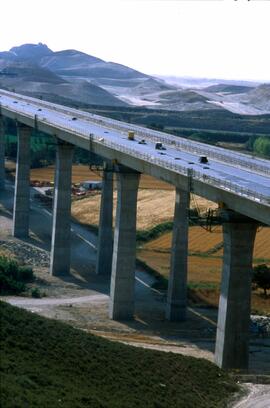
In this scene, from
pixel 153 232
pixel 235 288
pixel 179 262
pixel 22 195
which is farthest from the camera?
pixel 153 232

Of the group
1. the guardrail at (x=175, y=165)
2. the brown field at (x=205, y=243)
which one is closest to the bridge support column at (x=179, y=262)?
the guardrail at (x=175, y=165)

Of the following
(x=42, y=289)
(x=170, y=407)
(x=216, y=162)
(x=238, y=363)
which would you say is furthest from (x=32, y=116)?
(x=170, y=407)

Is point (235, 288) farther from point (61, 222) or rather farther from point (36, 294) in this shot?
point (61, 222)

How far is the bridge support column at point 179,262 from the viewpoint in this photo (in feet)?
177

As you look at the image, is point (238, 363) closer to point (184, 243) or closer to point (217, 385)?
point (217, 385)

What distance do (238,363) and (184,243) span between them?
12920 millimetres

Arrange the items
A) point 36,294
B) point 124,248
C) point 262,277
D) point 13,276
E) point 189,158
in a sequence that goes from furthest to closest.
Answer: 1. point 13,276
2. point 36,294
3. point 262,277
4. point 189,158
5. point 124,248

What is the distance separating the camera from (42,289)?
203ft

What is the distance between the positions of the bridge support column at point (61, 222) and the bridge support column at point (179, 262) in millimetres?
13652

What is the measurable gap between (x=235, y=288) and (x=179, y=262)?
13194 millimetres

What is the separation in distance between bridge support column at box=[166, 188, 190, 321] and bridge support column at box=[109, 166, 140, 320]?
226 centimetres

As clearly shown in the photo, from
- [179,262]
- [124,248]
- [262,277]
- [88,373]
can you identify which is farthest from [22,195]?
[88,373]

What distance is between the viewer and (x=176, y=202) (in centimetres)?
5431

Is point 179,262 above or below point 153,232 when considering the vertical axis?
above
